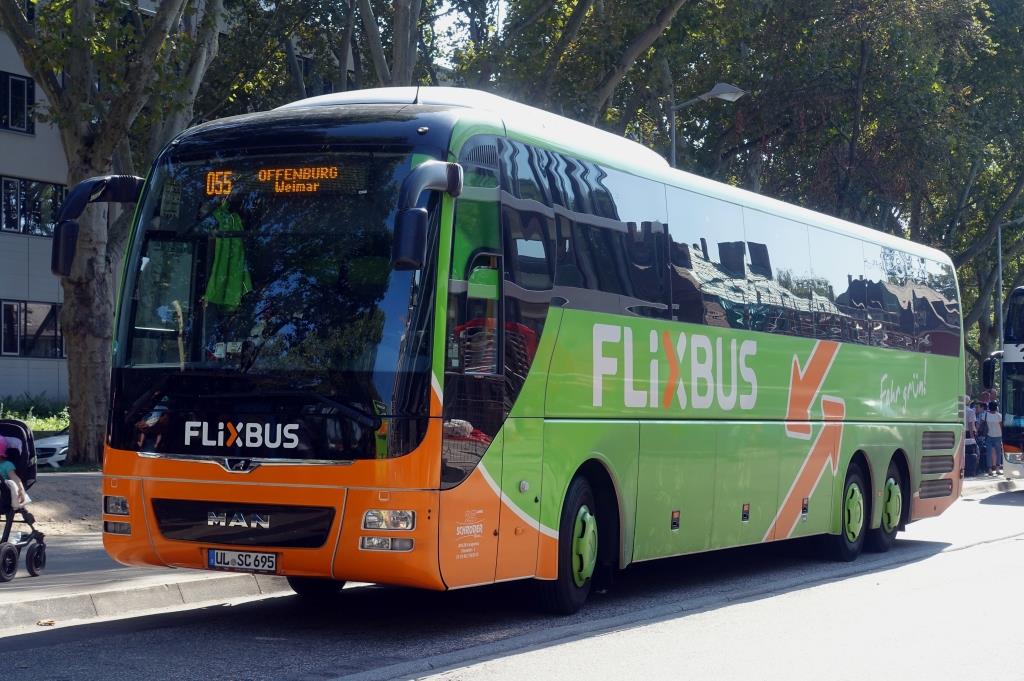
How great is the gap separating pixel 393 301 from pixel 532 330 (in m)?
1.42

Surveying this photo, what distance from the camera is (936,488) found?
18625 millimetres

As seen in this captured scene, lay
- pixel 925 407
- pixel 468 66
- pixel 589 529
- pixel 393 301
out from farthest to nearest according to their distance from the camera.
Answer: pixel 468 66, pixel 925 407, pixel 589 529, pixel 393 301

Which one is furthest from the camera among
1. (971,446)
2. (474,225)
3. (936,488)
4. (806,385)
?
(971,446)

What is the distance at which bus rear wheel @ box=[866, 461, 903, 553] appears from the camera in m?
17.1

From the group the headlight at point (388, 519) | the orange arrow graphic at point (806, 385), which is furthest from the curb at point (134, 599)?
the orange arrow graphic at point (806, 385)

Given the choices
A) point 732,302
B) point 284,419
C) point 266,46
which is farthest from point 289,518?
point 266,46

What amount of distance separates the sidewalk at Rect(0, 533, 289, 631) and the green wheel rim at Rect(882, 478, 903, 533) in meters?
8.12

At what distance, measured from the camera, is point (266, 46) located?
3262 centimetres

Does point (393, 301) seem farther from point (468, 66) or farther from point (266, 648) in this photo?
point (468, 66)

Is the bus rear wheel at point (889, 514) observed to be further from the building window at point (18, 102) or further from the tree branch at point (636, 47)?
the building window at point (18, 102)

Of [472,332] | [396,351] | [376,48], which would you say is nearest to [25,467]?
[396,351]

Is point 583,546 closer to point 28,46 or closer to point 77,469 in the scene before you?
point 28,46

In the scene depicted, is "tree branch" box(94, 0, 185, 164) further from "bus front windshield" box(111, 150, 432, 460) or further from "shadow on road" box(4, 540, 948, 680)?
"bus front windshield" box(111, 150, 432, 460)

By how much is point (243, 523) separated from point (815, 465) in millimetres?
7702
